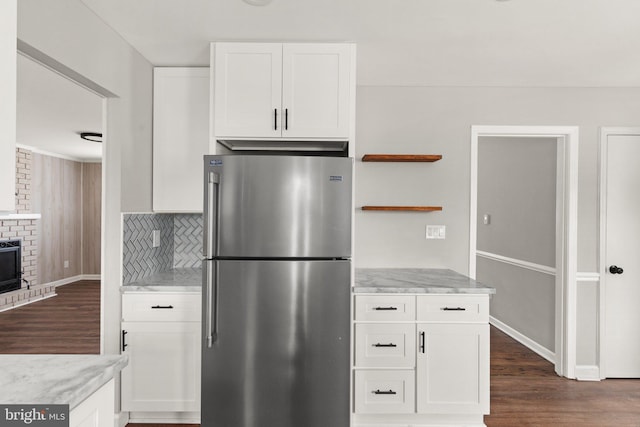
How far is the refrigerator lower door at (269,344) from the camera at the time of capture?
6.71 feet

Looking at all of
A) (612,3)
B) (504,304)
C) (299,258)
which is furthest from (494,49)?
(504,304)

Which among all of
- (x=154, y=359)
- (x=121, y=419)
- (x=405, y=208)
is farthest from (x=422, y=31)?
(x=121, y=419)

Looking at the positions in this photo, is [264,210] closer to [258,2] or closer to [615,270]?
[258,2]

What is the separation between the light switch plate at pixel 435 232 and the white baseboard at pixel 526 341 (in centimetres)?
157

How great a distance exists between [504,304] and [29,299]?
450cm

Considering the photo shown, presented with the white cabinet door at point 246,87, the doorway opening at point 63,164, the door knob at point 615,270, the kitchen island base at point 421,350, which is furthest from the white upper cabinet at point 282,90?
the door knob at point 615,270

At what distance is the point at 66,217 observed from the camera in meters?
2.53

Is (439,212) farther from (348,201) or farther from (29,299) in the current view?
(29,299)

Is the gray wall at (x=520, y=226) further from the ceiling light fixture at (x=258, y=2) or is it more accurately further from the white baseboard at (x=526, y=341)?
the ceiling light fixture at (x=258, y=2)

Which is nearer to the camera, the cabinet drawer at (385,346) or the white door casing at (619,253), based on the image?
the cabinet drawer at (385,346)

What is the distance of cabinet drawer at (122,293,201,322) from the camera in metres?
2.33

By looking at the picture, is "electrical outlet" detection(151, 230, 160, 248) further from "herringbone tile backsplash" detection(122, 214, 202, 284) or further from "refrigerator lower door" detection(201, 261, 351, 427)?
"refrigerator lower door" detection(201, 261, 351, 427)

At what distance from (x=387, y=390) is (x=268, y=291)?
3.29 ft

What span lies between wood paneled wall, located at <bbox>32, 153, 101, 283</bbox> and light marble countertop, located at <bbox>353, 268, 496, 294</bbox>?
5.68 feet
